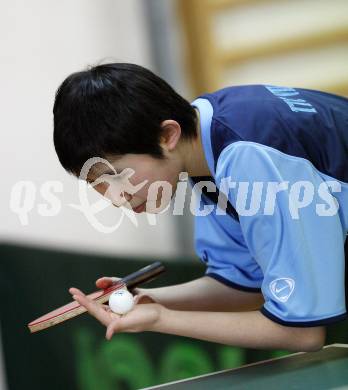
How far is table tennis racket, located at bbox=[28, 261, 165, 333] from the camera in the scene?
123 cm

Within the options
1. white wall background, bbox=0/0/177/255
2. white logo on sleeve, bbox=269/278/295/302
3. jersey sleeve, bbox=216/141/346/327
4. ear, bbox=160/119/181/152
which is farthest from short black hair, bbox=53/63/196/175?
white wall background, bbox=0/0/177/255

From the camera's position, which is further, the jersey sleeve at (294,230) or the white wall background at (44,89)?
the white wall background at (44,89)

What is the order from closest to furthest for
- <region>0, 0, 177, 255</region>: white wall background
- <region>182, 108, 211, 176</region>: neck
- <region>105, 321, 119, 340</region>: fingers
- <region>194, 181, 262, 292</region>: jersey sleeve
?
1. <region>105, 321, 119, 340</region>: fingers
2. <region>182, 108, 211, 176</region>: neck
3. <region>194, 181, 262, 292</region>: jersey sleeve
4. <region>0, 0, 177, 255</region>: white wall background

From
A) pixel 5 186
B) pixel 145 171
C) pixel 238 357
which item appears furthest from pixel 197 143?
pixel 5 186

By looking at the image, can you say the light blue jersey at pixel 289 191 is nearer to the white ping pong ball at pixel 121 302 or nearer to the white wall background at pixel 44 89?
the white ping pong ball at pixel 121 302

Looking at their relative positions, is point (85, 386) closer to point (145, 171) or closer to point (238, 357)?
point (238, 357)

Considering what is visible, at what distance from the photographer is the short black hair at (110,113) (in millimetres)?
1207

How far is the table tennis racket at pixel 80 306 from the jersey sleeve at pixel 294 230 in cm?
21

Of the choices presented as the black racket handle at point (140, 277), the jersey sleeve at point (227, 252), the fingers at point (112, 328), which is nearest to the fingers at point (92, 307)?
the fingers at point (112, 328)

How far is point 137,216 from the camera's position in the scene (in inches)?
109

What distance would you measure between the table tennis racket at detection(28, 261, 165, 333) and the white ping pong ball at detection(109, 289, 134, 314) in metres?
0.04

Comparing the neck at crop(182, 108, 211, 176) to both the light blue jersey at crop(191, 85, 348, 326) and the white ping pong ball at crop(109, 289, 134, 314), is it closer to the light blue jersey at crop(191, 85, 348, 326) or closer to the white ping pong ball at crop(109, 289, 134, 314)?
the light blue jersey at crop(191, 85, 348, 326)

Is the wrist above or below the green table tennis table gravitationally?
above

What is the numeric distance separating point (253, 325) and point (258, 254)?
91mm
